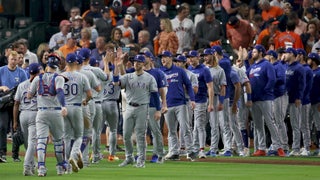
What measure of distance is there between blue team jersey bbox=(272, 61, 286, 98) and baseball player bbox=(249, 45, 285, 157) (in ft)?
1.15

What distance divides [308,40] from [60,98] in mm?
11497

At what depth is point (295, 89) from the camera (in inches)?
1034

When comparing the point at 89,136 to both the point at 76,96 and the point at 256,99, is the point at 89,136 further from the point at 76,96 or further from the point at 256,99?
the point at 256,99

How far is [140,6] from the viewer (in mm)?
34281

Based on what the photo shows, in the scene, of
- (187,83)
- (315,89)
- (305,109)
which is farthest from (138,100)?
(315,89)

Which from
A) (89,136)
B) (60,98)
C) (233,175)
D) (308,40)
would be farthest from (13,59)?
(308,40)

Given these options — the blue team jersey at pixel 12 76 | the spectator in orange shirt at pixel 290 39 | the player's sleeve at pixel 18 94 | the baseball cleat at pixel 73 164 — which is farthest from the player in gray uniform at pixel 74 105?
the spectator in orange shirt at pixel 290 39

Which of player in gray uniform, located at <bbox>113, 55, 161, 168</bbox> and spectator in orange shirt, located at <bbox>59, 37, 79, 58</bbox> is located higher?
spectator in orange shirt, located at <bbox>59, 37, 79, 58</bbox>

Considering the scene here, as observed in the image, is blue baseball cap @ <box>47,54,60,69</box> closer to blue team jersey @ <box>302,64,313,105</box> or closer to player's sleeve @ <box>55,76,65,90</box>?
player's sleeve @ <box>55,76,65,90</box>

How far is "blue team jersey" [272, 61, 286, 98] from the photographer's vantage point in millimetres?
26094

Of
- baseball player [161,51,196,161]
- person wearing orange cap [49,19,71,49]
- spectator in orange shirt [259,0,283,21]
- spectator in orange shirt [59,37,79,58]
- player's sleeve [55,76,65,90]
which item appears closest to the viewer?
player's sleeve [55,76,65,90]

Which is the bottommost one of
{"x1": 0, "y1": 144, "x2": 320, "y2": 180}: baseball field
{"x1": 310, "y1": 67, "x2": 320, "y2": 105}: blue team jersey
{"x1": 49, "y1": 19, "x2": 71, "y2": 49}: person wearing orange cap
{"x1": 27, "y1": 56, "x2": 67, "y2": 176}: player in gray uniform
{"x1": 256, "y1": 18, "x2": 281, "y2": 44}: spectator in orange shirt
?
{"x1": 0, "y1": 144, "x2": 320, "y2": 180}: baseball field

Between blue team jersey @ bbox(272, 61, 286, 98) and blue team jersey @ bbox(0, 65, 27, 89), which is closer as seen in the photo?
blue team jersey @ bbox(0, 65, 27, 89)

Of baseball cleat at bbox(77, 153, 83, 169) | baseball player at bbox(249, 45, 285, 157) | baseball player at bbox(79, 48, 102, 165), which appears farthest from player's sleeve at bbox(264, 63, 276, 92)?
baseball cleat at bbox(77, 153, 83, 169)
